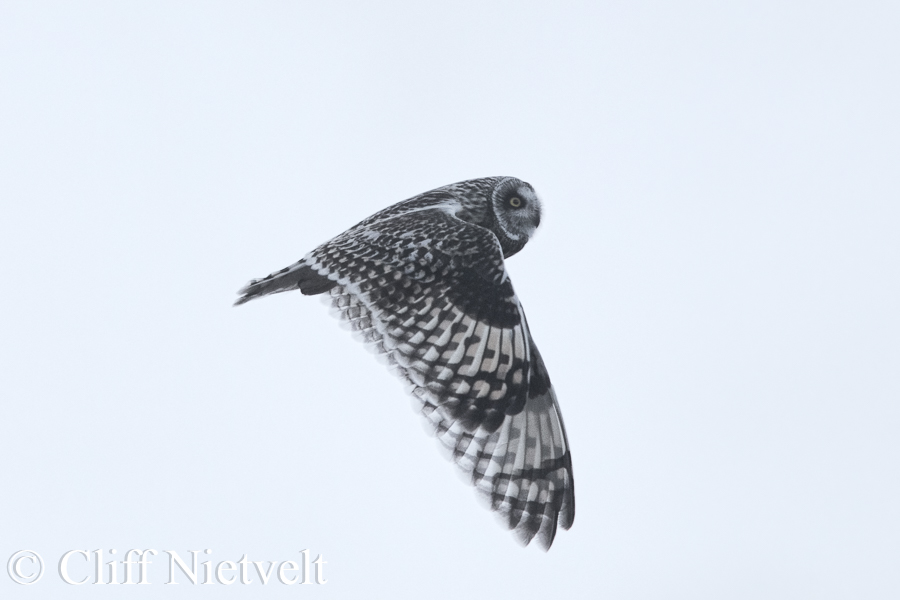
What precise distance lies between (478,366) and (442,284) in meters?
0.53

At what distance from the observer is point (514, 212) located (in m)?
6.61

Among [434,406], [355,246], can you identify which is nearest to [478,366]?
[434,406]

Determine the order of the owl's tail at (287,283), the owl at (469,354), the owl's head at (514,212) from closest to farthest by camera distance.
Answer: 1. the owl at (469,354)
2. the owl's tail at (287,283)
3. the owl's head at (514,212)

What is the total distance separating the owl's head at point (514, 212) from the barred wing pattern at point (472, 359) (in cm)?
87

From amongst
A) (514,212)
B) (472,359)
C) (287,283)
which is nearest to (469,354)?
(472,359)

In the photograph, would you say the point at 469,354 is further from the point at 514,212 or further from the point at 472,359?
the point at 514,212

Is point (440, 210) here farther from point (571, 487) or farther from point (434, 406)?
point (571, 487)

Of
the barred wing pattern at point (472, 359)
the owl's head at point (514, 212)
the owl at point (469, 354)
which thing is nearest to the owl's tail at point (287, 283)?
the owl at point (469, 354)

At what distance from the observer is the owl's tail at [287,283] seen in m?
5.82

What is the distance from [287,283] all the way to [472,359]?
1.36 meters

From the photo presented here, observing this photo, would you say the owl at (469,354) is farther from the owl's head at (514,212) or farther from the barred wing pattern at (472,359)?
the owl's head at (514,212)

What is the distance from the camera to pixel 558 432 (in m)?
5.49

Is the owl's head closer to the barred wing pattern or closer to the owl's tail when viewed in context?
the barred wing pattern

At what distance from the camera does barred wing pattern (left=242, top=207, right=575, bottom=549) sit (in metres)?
5.32
